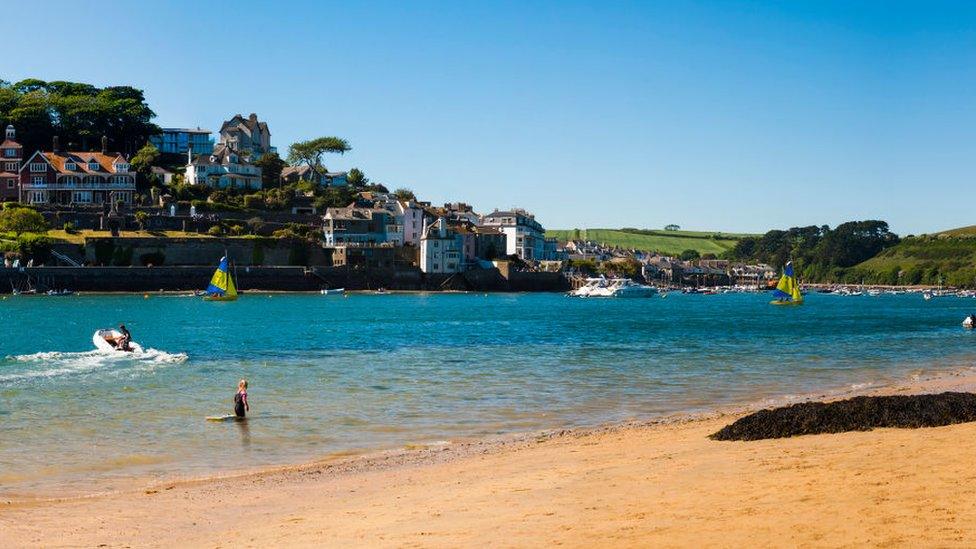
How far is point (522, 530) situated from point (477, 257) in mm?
120221

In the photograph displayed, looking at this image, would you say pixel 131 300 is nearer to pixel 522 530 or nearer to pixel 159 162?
pixel 159 162

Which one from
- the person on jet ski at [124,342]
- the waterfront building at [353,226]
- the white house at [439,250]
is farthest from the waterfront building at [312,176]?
the person on jet ski at [124,342]

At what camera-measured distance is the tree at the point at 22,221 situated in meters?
96.0

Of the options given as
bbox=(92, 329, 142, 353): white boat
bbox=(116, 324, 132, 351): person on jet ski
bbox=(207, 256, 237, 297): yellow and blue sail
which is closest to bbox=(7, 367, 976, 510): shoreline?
bbox=(116, 324, 132, 351): person on jet ski

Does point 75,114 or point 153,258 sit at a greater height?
point 75,114

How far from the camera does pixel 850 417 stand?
17344 mm

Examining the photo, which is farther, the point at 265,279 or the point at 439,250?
the point at 439,250

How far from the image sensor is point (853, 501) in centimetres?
1069

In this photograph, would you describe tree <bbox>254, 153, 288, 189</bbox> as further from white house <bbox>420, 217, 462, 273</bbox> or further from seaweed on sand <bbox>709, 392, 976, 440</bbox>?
seaweed on sand <bbox>709, 392, 976, 440</bbox>

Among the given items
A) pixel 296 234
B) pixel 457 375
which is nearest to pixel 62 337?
pixel 457 375

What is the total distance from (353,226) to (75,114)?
39907 mm

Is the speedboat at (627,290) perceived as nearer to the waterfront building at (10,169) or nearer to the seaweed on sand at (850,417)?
the waterfront building at (10,169)

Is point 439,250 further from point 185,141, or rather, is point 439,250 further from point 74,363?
point 74,363

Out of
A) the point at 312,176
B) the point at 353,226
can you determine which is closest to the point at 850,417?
the point at 353,226
